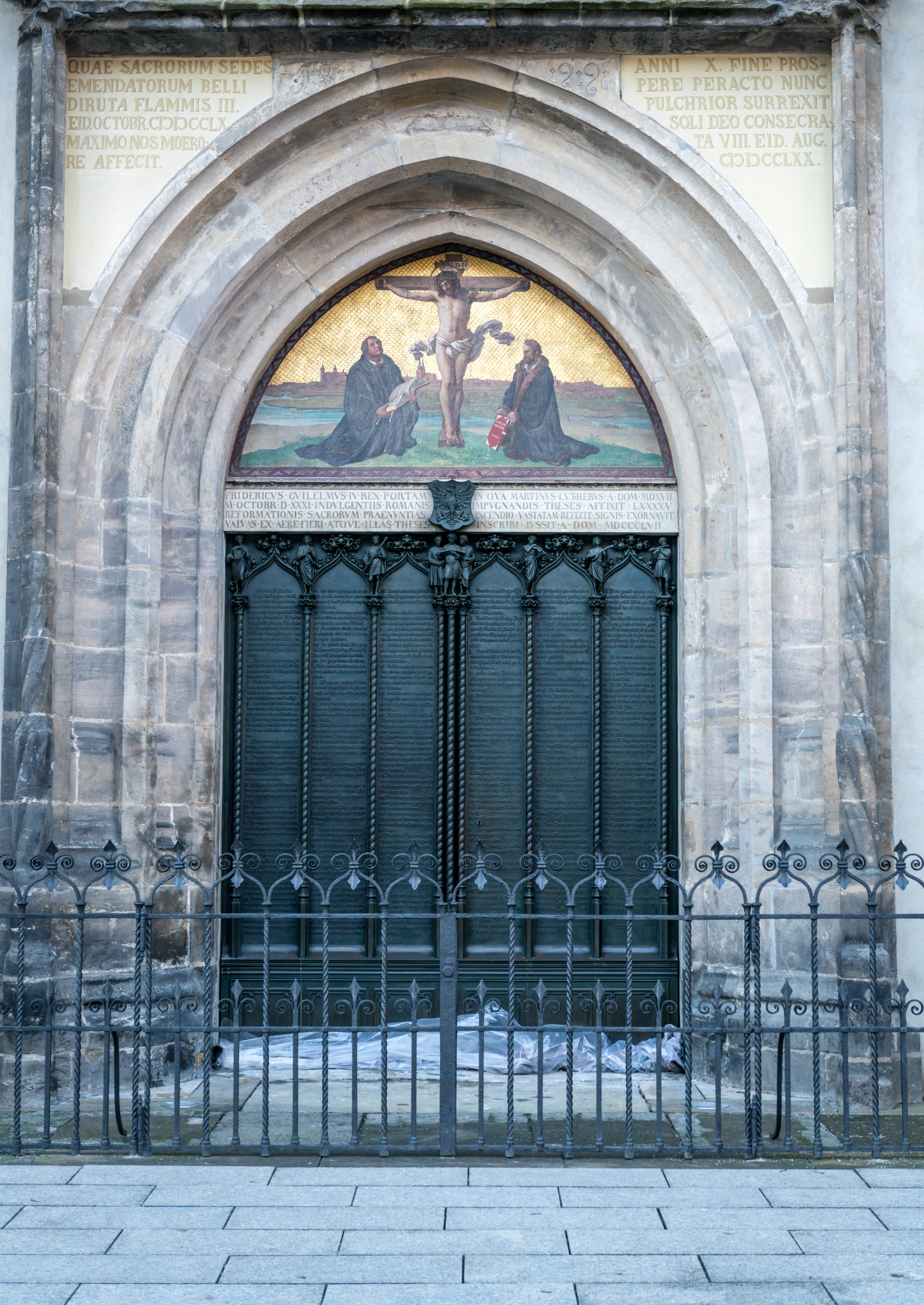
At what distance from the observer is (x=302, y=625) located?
341 inches

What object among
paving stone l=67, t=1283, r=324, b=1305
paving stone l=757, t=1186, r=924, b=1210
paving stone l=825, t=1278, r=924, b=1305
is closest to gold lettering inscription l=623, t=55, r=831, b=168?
paving stone l=757, t=1186, r=924, b=1210

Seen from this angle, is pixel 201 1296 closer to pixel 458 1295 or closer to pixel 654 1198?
pixel 458 1295

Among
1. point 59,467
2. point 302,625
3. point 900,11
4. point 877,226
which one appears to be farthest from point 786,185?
point 59,467

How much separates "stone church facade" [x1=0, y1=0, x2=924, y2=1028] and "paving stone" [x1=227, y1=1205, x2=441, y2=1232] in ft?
9.83

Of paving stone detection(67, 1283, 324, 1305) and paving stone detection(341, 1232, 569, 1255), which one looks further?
paving stone detection(341, 1232, 569, 1255)

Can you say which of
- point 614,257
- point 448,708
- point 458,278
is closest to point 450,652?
point 448,708

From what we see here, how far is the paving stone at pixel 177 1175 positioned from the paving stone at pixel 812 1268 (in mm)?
1944

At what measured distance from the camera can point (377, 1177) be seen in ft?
18.0

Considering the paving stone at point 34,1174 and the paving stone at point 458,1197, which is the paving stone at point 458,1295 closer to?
the paving stone at point 458,1197

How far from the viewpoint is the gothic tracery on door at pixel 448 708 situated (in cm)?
854

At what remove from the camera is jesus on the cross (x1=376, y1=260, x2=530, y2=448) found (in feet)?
29.0

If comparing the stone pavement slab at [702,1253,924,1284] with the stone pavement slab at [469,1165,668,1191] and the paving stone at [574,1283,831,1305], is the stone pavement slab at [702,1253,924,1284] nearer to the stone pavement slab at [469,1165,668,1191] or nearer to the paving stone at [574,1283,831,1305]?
the paving stone at [574,1283,831,1305]

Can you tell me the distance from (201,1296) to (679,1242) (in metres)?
1.70

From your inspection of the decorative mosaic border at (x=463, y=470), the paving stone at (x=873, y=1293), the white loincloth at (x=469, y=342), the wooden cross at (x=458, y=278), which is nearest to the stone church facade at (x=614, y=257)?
the decorative mosaic border at (x=463, y=470)
